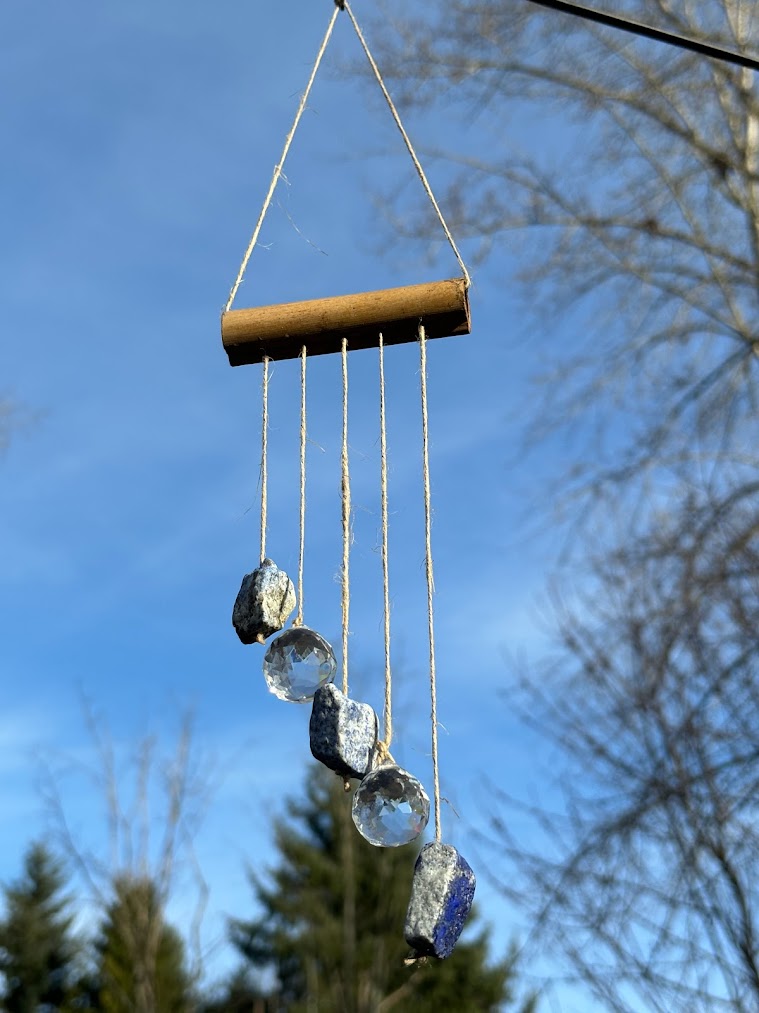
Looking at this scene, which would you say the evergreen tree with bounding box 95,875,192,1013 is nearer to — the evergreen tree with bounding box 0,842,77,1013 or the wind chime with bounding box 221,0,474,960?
the evergreen tree with bounding box 0,842,77,1013

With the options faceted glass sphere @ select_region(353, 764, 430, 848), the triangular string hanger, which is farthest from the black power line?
faceted glass sphere @ select_region(353, 764, 430, 848)

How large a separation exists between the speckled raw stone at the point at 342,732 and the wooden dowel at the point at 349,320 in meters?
0.45

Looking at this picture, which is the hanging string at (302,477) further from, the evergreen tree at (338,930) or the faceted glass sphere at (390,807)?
the evergreen tree at (338,930)

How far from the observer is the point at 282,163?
4.99ft

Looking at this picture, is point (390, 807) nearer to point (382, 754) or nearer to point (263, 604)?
point (382, 754)

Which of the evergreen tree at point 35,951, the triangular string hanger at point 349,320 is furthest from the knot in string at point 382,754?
the evergreen tree at point 35,951

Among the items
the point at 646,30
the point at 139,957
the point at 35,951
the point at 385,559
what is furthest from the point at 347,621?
the point at 35,951

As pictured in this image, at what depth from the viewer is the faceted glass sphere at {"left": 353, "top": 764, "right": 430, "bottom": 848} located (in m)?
1.16

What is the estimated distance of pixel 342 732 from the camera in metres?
1.18

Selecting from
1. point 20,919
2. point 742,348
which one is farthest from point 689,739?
point 20,919

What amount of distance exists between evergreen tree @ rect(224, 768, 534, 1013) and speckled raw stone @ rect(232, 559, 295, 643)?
6.71 meters

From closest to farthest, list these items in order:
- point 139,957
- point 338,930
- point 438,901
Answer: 1. point 438,901
2. point 139,957
3. point 338,930

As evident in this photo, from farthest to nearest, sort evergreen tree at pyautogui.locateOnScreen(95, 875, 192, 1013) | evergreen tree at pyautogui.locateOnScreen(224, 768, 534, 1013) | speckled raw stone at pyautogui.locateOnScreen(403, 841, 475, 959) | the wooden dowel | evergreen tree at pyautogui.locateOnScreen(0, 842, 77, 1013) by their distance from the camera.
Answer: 1. evergreen tree at pyautogui.locateOnScreen(0, 842, 77, 1013)
2. evergreen tree at pyautogui.locateOnScreen(224, 768, 534, 1013)
3. evergreen tree at pyautogui.locateOnScreen(95, 875, 192, 1013)
4. the wooden dowel
5. speckled raw stone at pyautogui.locateOnScreen(403, 841, 475, 959)

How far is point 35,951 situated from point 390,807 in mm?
13298
